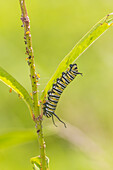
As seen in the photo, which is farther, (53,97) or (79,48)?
(53,97)

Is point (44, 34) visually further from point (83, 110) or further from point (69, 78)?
point (69, 78)

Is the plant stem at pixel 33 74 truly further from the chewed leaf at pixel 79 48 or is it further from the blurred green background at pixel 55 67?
the blurred green background at pixel 55 67

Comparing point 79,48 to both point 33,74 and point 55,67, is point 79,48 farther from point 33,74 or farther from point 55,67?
point 55,67

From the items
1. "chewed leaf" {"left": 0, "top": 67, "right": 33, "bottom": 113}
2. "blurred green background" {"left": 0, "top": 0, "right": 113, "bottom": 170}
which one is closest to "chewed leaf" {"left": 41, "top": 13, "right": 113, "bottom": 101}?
"chewed leaf" {"left": 0, "top": 67, "right": 33, "bottom": 113}

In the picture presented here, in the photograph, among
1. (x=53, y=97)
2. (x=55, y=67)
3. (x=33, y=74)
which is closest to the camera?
(x=33, y=74)

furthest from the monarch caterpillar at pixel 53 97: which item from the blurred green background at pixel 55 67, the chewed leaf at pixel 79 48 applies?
the blurred green background at pixel 55 67

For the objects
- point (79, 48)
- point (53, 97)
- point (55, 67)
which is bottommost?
point (53, 97)

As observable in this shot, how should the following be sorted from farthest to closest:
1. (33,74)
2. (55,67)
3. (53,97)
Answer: (55,67), (53,97), (33,74)

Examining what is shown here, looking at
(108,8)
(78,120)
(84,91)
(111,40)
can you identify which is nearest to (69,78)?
(78,120)

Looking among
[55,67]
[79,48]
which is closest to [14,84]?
[79,48]
